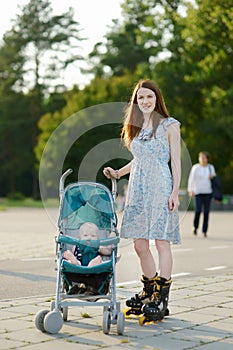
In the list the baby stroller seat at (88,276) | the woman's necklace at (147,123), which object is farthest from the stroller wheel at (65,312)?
the woman's necklace at (147,123)

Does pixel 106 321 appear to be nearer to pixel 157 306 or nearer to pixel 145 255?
pixel 157 306

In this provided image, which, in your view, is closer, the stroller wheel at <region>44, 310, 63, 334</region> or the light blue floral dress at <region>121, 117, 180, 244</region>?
the stroller wheel at <region>44, 310, 63, 334</region>

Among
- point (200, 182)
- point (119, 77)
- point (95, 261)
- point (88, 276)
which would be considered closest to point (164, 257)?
point (95, 261)

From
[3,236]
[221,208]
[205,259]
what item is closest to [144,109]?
[205,259]

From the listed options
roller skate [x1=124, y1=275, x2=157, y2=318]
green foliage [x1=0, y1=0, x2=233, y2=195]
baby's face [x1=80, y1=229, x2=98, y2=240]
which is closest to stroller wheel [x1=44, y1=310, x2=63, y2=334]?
baby's face [x1=80, y1=229, x2=98, y2=240]

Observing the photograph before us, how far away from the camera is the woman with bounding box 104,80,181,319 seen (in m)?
7.05

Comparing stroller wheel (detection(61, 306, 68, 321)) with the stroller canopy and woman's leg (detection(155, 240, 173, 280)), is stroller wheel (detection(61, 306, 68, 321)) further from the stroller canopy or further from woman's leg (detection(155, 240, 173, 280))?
woman's leg (detection(155, 240, 173, 280))

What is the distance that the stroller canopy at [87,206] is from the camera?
6.94 metres

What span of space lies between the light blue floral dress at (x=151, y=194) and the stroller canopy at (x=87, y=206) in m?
0.22

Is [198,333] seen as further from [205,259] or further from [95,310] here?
[205,259]

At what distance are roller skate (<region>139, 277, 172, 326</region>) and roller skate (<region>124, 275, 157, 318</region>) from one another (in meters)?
0.15

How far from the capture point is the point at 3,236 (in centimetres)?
1789

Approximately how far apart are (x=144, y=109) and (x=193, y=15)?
114ft

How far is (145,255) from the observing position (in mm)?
7207
